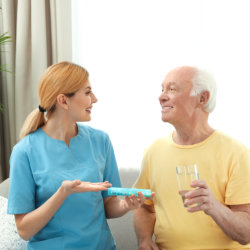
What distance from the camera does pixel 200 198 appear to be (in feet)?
4.32

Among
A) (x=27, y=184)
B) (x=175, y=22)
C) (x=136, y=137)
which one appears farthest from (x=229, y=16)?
(x=27, y=184)

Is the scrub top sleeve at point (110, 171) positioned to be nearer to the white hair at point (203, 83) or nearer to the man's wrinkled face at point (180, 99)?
the man's wrinkled face at point (180, 99)

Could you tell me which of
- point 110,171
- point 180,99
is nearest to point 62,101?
point 110,171

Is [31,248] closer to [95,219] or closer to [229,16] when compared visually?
[95,219]

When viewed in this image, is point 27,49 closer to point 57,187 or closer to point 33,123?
point 33,123

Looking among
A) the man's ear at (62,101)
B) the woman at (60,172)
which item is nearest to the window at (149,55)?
the woman at (60,172)

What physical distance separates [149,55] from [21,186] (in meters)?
1.46

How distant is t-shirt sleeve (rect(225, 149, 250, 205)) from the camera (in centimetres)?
153

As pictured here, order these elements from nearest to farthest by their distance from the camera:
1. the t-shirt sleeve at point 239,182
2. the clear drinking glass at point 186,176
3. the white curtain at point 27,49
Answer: the clear drinking glass at point 186,176
the t-shirt sleeve at point 239,182
the white curtain at point 27,49

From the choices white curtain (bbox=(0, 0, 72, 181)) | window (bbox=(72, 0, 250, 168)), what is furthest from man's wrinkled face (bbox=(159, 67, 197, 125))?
white curtain (bbox=(0, 0, 72, 181))

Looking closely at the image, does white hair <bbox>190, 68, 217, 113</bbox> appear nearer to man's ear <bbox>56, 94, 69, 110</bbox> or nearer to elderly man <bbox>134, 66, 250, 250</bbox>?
elderly man <bbox>134, 66, 250, 250</bbox>

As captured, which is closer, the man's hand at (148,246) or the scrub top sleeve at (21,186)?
the scrub top sleeve at (21,186)

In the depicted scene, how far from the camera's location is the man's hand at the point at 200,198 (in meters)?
1.28

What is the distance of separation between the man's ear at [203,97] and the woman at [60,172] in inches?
18.9
